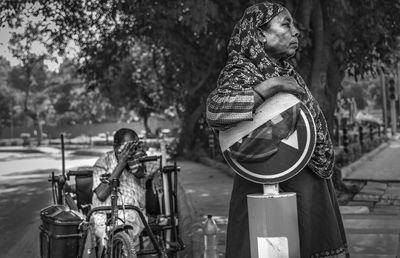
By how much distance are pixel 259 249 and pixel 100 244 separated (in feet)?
9.98

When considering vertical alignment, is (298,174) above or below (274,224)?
above

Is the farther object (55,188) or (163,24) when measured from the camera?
(163,24)

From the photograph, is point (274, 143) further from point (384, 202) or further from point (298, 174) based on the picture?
point (384, 202)

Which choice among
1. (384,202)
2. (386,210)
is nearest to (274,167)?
(386,210)

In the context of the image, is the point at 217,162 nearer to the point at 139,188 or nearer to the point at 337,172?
the point at 337,172

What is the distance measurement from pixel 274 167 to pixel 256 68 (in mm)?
413

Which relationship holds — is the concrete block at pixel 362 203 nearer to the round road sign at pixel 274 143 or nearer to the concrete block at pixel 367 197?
the concrete block at pixel 367 197

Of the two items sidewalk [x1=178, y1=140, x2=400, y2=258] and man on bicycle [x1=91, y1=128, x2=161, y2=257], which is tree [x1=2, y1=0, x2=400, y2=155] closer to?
sidewalk [x1=178, y1=140, x2=400, y2=258]

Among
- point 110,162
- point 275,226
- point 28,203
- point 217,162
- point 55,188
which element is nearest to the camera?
point 275,226

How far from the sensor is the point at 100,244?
16.3 ft

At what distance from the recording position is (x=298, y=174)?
232 cm

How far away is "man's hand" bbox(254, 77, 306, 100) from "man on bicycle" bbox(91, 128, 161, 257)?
2813 mm

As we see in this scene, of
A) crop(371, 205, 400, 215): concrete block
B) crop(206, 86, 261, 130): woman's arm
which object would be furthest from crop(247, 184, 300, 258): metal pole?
crop(371, 205, 400, 215): concrete block

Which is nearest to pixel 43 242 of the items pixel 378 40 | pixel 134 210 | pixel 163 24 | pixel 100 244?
pixel 100 244
